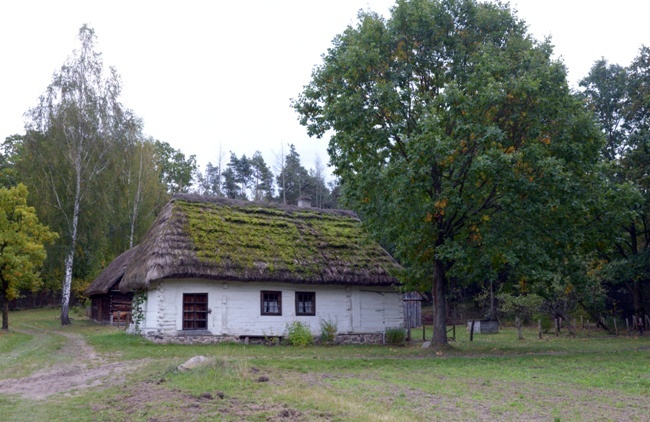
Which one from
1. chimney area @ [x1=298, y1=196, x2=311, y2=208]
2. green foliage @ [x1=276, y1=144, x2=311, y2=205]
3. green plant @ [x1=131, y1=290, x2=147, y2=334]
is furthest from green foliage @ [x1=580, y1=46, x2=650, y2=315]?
green foliage @ [x1=276, y1=144, x2=311, y2=205]

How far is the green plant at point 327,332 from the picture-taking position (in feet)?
69.3

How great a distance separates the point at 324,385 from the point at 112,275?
23152mm

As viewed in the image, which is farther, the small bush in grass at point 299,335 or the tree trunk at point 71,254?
the tree trunk at point 71,254

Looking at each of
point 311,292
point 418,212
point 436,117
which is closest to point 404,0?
point 436,117

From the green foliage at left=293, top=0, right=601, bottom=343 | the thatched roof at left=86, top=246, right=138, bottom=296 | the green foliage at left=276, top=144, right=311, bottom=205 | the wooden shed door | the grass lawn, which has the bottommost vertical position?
the grass lawn

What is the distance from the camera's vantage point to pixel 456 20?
1811cm

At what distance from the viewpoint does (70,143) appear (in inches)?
1208

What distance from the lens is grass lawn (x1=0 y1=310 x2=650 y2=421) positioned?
8500 mm

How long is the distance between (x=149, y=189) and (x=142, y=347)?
936 inches

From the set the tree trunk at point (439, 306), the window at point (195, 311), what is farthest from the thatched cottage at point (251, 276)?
the tree trunk at point (439, 306)

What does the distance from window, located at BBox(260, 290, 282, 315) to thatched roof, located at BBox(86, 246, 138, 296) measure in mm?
10644

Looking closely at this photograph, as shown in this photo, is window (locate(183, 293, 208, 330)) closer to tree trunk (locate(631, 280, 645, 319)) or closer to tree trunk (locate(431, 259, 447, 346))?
tree trunk (locate(431, 259, 447, 346))

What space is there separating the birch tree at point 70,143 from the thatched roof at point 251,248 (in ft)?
34.2

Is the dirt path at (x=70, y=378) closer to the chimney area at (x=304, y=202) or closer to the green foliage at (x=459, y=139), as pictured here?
the green foliage at (x=459, y=139)
